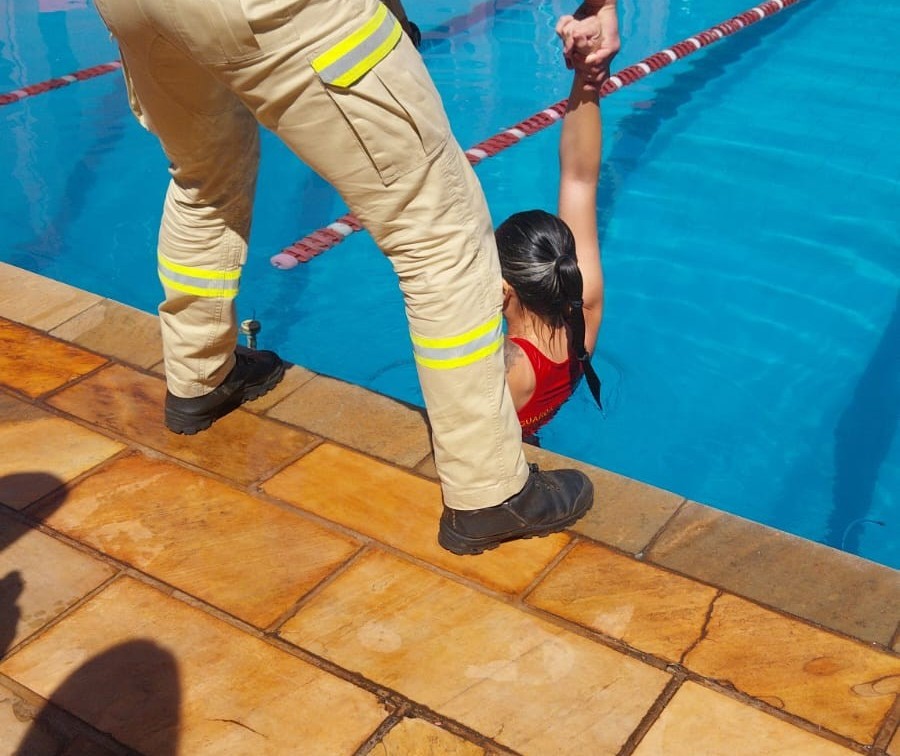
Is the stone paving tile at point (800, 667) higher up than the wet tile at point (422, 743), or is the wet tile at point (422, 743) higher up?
the wet tile at point (422, 743)

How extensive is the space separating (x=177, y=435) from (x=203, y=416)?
0.09 meters

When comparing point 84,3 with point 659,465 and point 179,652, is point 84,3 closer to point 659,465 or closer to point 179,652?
point 659,465

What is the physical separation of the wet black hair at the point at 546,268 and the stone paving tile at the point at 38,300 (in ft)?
5.17

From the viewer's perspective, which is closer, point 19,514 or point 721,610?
point 721,610

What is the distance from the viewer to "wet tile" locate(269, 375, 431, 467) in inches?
112

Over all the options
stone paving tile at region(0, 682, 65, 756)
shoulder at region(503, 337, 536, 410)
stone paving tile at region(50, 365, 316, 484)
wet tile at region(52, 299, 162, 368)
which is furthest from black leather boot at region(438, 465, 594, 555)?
wet tile at region(52, 299, 162, 368)

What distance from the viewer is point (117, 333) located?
3.42 m

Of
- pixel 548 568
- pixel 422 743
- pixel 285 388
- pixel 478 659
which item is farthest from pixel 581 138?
pixel 422 743

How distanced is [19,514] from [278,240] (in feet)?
10.1

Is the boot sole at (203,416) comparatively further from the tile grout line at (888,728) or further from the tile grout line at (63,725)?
the tile grout line at (888,728)

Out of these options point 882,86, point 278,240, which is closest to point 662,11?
point 882,86

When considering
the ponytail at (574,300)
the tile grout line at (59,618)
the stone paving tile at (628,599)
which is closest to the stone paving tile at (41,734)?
the tile grout line at (59,618)

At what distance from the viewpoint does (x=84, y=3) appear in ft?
28.4

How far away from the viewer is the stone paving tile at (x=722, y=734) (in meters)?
1.97
